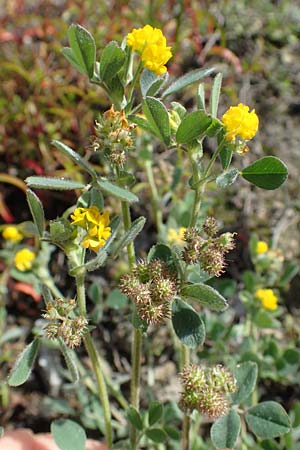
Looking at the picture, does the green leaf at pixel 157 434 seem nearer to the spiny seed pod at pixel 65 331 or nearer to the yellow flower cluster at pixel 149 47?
the spiny seed pod at pixel 65 331

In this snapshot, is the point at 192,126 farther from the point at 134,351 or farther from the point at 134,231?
the point at 134,351

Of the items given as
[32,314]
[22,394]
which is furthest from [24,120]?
[22,394]

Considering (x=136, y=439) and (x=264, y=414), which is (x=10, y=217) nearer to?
(x=136, y=439)

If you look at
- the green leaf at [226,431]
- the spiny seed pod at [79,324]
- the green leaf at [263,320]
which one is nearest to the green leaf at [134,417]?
the green leaf at [226,431]

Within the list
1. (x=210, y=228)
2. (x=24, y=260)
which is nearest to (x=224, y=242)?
(x=210, y=228)

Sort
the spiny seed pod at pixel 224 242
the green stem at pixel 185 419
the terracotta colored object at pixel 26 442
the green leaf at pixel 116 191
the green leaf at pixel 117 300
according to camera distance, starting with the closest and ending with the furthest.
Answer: the green leaf at pixel 116 191, the spiny seed pod at pixel 224 242, the green stem at pixel 185 419, the terracotta colored object at pixel 26 442, the green leaf at pixel 117 300

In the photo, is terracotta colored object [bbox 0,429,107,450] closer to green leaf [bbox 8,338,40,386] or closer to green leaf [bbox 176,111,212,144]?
green leaf [bbox 8,338,40,386]

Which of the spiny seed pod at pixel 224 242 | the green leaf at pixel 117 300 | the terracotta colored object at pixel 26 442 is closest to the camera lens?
the spiny seed pod at pixel 224 242
